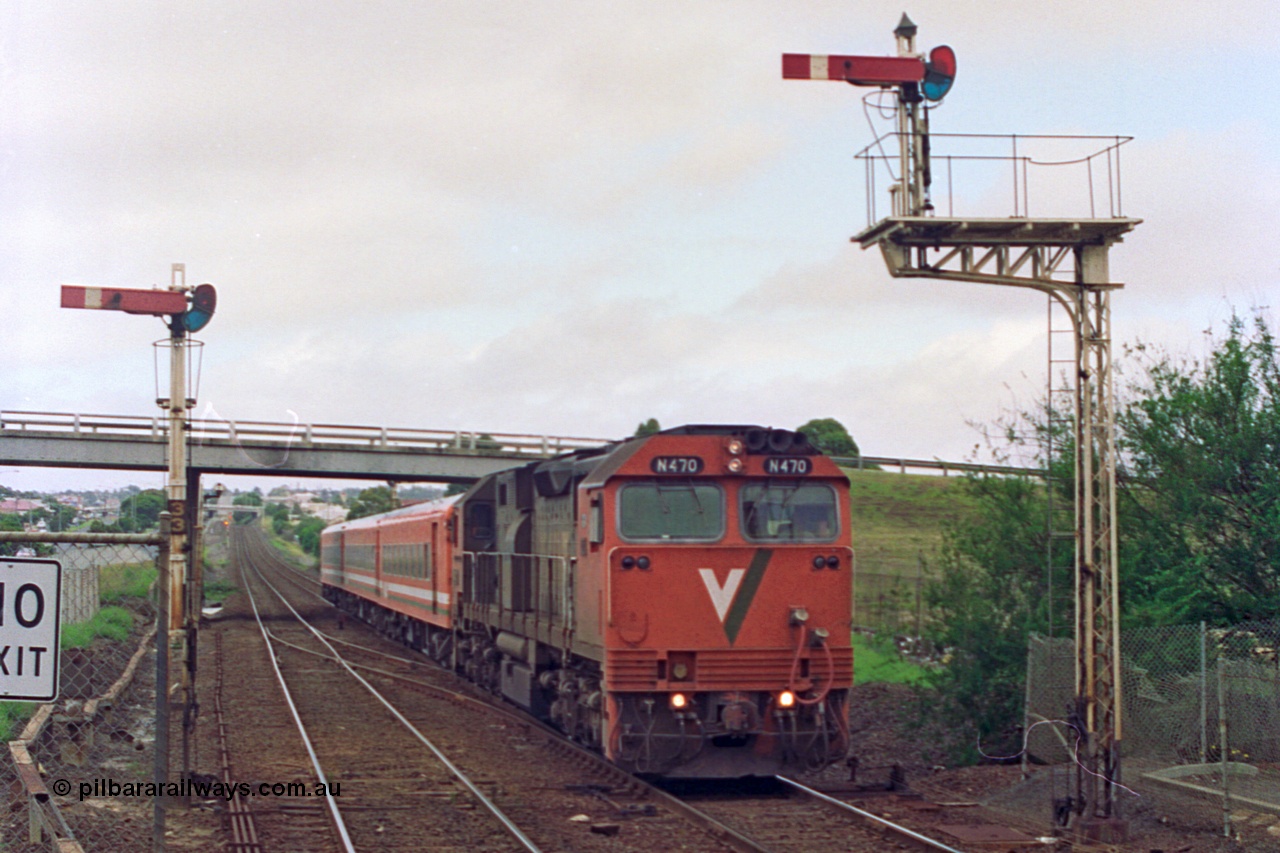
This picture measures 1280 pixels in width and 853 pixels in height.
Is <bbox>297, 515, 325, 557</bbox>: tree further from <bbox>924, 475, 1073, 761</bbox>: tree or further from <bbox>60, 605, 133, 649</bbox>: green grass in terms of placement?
<bbox>924, 475, 1073, 761</bbox>: tree

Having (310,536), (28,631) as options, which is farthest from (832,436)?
(310,536)

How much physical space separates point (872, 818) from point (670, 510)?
373 centimetres

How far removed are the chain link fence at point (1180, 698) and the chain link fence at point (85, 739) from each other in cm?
985

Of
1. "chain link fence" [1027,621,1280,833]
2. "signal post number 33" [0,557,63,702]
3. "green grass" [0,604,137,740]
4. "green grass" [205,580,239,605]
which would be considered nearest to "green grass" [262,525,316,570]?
"green grass" [205,580,239,605]

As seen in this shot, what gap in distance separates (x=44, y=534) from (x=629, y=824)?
734cm

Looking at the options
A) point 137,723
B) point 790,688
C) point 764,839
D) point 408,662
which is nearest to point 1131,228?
point 790,688

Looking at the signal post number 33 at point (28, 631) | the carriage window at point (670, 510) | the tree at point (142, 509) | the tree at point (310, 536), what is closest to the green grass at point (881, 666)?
the carriage window at point (670, 510)

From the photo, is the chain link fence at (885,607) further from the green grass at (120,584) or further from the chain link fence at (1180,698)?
the green grass at (120,584)

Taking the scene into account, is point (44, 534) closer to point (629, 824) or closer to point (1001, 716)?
point (629, 824)

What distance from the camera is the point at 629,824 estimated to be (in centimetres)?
1167

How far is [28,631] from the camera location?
5352 millimetres

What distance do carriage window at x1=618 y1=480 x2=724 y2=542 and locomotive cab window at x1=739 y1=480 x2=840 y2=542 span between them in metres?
0.33

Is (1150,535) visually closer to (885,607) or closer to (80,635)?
(885,607)

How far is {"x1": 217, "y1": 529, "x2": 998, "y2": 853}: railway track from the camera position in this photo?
11.0m
